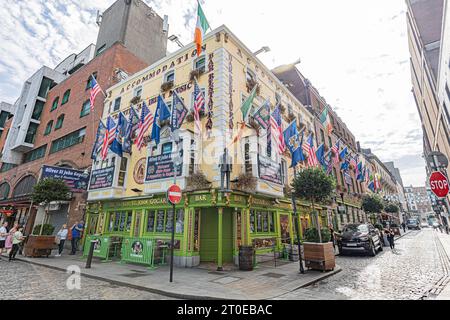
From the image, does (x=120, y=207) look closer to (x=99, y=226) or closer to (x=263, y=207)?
(x=99, y=226)

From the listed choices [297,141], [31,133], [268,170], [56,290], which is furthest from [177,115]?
[31,133]

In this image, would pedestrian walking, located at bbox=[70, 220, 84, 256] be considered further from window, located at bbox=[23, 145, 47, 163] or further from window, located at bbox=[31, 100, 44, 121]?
window, located at bbox=[31, 100, 44, 121]

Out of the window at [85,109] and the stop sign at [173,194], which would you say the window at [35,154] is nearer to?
the window at [85,109]

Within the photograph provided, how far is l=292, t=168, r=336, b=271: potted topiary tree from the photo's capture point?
908cm

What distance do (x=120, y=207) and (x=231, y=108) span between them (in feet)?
32.2

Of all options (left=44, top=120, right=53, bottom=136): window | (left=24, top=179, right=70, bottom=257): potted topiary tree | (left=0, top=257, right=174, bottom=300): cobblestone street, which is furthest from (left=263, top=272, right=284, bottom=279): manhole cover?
(left=44, top=120, right=53, bottom=136): window

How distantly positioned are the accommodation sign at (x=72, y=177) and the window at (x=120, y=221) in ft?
12.7

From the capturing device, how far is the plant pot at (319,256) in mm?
8961

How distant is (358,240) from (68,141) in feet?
86.9

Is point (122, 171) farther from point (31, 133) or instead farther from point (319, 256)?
point (31, 133)

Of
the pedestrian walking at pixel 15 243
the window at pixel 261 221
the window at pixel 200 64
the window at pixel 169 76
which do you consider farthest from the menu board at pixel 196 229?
the pedestrian walking at pixel 15 243

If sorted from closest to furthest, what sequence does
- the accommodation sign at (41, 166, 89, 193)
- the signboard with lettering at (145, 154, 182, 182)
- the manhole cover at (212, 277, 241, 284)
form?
the manhole cover at (212, 277, 241, 284) → the signboard with lettering at (145, 154, 182, 182) → the accommodation sign at (41, 166, 89, 193)

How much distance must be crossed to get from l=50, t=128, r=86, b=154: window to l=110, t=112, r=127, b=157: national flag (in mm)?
8213
